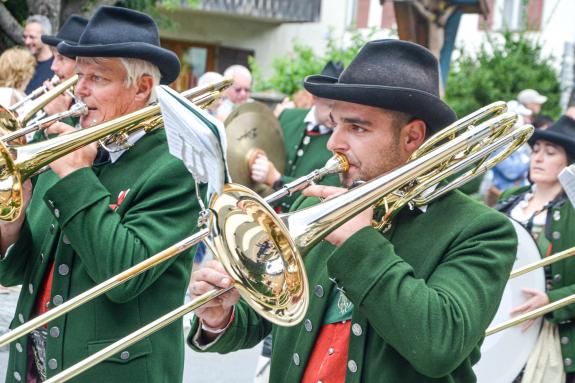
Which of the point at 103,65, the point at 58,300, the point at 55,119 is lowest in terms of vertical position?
the point at 58,300

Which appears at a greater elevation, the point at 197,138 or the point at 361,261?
the point at 197,138

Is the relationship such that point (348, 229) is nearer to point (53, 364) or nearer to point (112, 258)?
point (112, 258)

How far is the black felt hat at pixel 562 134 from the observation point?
493 centimetres

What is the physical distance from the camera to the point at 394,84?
8.50 ft

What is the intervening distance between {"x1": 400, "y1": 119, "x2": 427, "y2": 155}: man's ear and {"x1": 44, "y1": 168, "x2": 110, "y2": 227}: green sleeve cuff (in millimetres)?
910

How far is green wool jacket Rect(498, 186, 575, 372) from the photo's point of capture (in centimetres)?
447

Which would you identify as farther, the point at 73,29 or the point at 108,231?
the point at 73,29

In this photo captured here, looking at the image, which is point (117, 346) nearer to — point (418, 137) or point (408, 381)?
point (408, 381)

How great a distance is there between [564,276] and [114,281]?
270 cm

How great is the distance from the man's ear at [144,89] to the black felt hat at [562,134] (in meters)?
2.37

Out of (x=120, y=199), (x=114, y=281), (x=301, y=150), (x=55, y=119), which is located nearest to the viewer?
(x=114, y=281)

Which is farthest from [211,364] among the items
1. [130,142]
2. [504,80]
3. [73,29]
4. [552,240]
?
[504,80]

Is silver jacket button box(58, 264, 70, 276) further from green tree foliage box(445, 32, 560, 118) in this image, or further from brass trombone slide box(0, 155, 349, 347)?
green tree foliage box(445, 32, 560, 118)

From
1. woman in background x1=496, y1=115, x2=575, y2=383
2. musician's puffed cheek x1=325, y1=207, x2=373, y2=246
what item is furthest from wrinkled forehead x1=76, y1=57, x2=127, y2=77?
woman in background x1=496, y1=115, x2=575, y2=383
